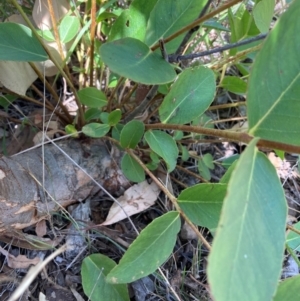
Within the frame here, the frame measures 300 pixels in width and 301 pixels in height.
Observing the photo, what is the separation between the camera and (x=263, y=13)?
0.80 meters

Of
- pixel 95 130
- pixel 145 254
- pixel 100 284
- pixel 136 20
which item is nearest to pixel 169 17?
Answer: pixel 136 20

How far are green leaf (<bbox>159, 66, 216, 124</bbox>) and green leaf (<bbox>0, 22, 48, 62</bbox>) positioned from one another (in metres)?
0.28

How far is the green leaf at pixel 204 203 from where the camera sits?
0.76 meters

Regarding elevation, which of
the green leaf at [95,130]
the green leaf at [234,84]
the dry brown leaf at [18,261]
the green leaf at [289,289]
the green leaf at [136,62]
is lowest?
the dry brown leaf at [18,261]

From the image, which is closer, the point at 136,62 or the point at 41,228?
the point at 136,62

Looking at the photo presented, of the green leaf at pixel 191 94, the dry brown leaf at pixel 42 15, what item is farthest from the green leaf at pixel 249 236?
the dry brown leaf at pixel 42 15

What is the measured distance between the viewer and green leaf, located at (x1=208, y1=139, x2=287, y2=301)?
41 centimetres

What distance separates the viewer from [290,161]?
1.33m

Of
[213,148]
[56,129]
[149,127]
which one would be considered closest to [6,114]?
[56,129]

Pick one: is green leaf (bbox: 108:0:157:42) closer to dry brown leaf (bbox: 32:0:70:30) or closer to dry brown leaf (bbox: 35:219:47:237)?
dry brown leaf (bbox: 32:0:70:30)

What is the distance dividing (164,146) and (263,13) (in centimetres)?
32

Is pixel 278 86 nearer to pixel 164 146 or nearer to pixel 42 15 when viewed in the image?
pixel 164 146

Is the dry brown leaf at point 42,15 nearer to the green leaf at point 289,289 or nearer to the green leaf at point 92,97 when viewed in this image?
the green leaf at point 92,97

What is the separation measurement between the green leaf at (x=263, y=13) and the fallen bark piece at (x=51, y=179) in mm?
492
